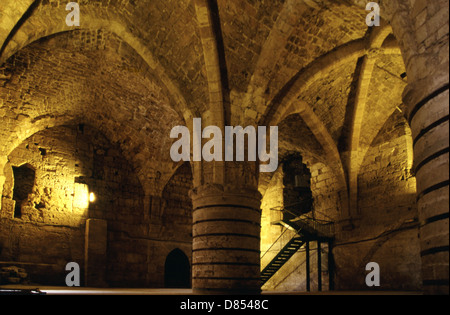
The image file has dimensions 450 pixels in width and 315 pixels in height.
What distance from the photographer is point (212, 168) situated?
31.0 ft

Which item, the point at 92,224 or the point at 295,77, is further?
the point at 92,224

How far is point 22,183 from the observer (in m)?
13.0

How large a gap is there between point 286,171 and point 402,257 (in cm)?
570

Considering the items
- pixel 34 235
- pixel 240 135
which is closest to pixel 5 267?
pixel 34 235

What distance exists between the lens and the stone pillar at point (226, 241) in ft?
28.9

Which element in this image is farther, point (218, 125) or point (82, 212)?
point (82, 212)

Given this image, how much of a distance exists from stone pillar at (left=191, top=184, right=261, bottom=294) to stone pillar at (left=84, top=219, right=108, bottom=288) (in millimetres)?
5299

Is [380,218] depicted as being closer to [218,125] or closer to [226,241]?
[226,241]

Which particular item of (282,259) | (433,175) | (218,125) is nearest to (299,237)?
(282,259)

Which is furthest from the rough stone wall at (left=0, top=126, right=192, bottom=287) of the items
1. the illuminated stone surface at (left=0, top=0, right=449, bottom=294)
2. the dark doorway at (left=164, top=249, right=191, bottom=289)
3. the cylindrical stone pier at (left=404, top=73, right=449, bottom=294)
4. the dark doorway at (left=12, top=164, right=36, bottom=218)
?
the cylindrical stone pier at (left=404, top=73, right=449, bottom=294)

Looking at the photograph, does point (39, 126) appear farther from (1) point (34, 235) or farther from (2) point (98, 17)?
(2) point (98, 17)

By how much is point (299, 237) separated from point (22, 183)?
8523 mm

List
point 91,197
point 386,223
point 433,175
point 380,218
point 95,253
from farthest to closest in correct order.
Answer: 1. point 91,197
2. point 95,253
3. point 380,218
4. point 386,223
5. point 433,175

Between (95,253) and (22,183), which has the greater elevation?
(22,183)
